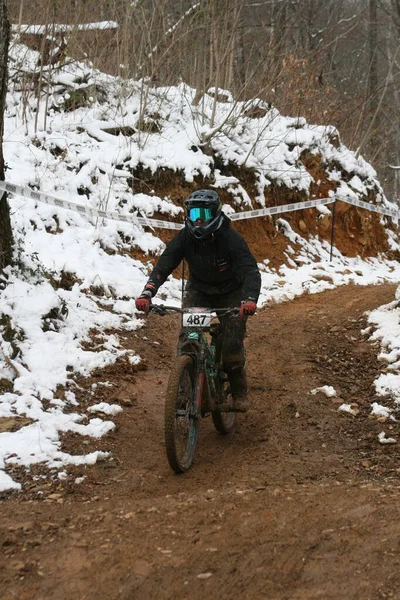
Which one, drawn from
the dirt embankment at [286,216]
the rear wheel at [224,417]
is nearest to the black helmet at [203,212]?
the rear wheel at [224,417]

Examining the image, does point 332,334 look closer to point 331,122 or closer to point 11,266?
point 11,266

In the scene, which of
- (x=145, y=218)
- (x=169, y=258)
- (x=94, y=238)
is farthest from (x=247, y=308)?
(x=145, y=218)

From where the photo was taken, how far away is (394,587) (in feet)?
9.65

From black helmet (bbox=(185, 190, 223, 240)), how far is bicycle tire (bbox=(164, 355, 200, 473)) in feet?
3.63

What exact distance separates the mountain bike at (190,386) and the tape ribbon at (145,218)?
2568mm

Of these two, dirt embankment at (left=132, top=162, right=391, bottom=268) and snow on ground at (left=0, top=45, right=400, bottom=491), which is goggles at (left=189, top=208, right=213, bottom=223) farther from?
dirt embankment at (left=132, top=162, right=391, bottom=268)

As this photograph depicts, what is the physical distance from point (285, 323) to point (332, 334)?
0.86m

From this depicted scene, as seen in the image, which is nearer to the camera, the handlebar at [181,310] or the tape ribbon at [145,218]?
the handlebar at [181,310]

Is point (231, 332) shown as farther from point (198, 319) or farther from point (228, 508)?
point (228, 508)

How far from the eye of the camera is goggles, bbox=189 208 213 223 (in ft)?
17.7

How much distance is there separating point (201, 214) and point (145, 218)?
488 centimetres

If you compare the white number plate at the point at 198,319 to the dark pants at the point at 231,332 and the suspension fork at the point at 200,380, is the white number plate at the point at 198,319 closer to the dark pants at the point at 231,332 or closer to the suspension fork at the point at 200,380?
the suspension fork at the point at 200,380

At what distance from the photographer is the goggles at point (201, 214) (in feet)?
17.7

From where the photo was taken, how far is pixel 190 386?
505 centimetres
